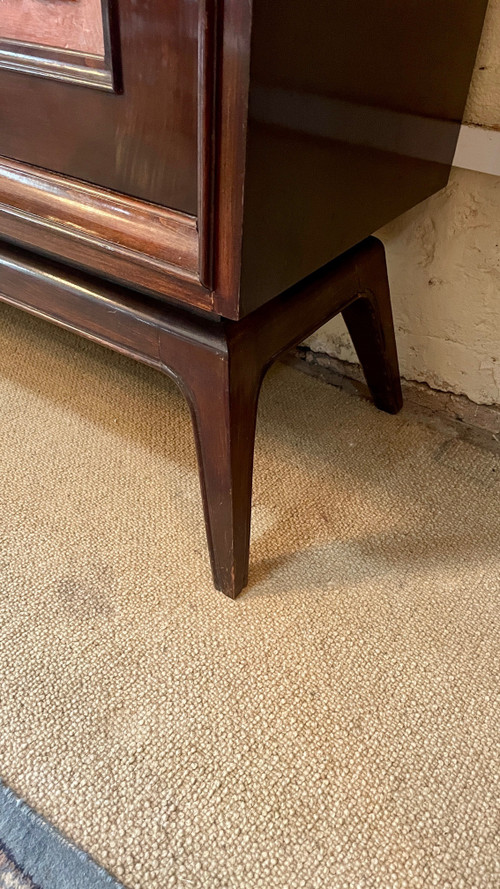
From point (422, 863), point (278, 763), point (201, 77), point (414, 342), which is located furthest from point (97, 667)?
point (414, 342)

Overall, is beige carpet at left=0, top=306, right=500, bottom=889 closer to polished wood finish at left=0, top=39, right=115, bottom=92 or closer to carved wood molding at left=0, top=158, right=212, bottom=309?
carved wood molding at left=0, top=158, right=212, bottom=309

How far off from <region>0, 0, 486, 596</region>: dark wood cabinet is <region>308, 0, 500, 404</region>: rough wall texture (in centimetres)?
11

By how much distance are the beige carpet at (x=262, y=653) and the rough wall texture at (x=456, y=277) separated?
0.36 feet

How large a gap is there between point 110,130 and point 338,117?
18cm

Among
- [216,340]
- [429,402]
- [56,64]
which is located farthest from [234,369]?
[429,402]

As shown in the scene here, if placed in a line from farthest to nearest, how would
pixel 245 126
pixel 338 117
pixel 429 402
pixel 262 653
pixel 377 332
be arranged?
pixel 429 402 < pixel 377 332 < pixel 262 653 < pixel 338 117 < pixel 245 126

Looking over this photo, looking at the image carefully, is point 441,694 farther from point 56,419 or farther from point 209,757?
point 56,419

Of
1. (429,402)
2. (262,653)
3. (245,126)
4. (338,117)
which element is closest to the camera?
(245,126)

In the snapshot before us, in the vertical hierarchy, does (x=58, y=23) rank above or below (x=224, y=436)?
above

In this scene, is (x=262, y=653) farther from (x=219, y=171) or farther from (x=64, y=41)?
(x=64, y=41)

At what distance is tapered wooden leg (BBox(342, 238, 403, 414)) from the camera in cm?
77

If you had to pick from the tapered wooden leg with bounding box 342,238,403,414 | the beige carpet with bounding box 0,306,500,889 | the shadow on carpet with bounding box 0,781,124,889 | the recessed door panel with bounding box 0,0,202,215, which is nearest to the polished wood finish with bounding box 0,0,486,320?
the recessed door panel with bounding box 0,0,202,215

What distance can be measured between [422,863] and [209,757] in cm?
19

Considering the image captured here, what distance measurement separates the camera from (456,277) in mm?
875
